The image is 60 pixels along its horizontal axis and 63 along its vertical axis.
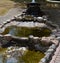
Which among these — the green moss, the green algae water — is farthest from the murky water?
the green algae water

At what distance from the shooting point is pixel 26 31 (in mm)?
18125

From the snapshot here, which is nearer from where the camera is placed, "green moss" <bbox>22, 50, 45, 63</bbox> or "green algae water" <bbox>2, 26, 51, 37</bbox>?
"green moss" <bbox>22, 50, 45, 63</bbox>

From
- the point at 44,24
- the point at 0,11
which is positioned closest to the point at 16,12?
the point at 0,11

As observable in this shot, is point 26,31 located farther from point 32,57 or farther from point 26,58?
point 26,58

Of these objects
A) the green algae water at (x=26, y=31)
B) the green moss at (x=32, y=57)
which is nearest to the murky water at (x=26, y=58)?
the green moss at (x=32, y=57)

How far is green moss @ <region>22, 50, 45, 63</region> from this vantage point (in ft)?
43.3

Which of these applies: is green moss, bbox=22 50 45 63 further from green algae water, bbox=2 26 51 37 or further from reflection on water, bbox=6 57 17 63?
green algae water, bbox=2 26 51 37

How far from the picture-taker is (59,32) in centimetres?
1664

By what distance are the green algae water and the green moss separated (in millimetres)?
2758

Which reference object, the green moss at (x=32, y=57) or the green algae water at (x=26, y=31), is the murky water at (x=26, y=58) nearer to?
the green moss at (x=32, y=57)

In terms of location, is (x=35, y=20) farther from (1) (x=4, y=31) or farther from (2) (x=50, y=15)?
(1) (x=4, y=31)

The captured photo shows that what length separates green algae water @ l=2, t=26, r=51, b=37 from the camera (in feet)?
56.5

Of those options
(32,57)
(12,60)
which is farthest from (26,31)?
(12,60)

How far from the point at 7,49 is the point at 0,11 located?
998 centimetres
